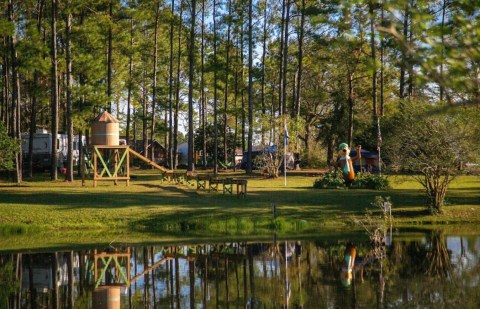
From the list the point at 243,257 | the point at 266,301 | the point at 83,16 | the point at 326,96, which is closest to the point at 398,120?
the point at 243,257

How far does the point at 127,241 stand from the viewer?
2116 cm

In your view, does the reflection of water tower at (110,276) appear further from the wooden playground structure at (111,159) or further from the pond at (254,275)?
the wooden playground structure at (111,159)

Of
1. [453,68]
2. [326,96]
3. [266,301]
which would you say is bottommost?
[266,301]

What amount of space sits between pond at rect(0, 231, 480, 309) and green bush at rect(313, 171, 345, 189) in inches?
462

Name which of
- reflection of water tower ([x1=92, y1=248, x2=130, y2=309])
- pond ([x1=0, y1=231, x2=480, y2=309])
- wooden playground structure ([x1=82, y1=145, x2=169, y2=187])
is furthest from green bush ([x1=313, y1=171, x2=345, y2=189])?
reflection of water tower ([x1=92, y1=248, x2=130, y2=309])

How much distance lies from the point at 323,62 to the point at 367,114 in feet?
22.0

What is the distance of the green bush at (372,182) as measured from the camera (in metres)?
32.2

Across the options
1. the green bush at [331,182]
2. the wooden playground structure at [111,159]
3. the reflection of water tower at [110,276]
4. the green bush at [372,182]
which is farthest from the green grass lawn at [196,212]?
the wooden playground structure at [111,159]

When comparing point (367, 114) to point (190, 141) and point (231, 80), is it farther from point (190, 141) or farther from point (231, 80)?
point (190, 141)

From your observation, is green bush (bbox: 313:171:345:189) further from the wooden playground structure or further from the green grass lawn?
the wooden playground structure

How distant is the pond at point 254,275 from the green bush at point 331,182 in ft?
38.5

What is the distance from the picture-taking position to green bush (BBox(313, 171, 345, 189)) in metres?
33.3

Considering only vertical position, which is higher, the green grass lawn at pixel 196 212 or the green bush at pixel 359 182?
the green bush at pixel 359 182

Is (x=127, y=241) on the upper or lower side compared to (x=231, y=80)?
lower
